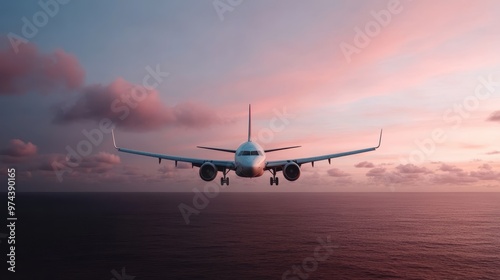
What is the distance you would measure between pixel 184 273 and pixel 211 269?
864 centimetres

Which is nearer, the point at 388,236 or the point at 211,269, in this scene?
the point at 211,269

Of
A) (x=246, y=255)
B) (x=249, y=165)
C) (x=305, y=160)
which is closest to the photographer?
(x=249, y=165)

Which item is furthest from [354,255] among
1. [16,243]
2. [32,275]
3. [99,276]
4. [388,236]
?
[16,243]

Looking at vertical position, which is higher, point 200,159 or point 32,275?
point 200,159

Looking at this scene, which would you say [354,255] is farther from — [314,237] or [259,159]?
[259,159]

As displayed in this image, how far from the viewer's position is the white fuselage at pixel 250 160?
4734cm

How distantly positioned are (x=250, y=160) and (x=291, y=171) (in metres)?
5.79

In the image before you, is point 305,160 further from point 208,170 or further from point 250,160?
point 208,170

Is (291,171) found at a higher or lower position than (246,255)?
higher

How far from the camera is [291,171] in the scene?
4938 centimetres

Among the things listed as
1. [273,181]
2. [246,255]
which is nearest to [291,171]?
[273,181]

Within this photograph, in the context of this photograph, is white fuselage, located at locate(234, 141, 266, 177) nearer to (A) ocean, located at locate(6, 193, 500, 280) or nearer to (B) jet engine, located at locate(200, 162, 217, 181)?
(B) jet engine, located at locate(200, 162, 217, 181)

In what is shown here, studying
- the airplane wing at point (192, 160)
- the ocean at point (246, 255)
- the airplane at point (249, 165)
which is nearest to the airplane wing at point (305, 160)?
the airplane at point (249, 165)

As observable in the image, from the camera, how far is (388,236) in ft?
628
